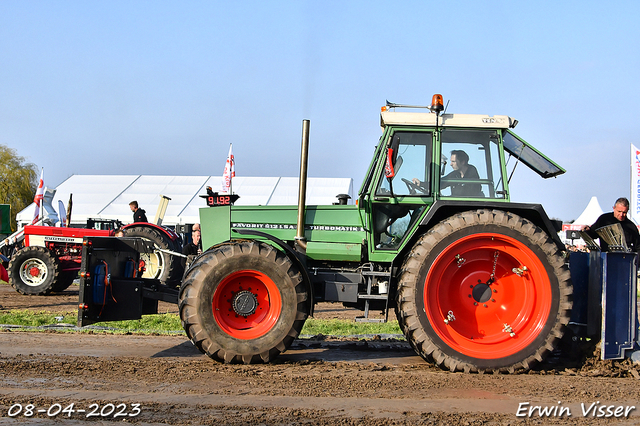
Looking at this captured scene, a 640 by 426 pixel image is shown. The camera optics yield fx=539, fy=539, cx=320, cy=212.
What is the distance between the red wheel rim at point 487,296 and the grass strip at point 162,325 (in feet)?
7.19

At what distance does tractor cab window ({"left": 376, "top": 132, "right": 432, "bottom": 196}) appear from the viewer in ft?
17.6

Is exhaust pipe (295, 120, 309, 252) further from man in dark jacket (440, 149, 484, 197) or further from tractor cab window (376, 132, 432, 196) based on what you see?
man in dark jacket (440, 149, 484, 197)

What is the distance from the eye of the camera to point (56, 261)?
Result: 11773 millimetres

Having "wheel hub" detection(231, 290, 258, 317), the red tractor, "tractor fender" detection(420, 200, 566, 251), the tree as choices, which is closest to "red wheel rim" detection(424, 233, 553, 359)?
"tractor fender" detection(420, 200, 566, 251)

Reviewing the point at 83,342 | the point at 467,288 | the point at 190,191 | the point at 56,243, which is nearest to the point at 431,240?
the point at 467,288

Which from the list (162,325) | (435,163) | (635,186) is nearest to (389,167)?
(435,163)

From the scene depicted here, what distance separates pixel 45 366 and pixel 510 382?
4168 mm

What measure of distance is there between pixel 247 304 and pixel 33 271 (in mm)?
8600

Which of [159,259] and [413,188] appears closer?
[413,188]

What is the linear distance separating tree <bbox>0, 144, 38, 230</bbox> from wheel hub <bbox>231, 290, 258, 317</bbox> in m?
37.4

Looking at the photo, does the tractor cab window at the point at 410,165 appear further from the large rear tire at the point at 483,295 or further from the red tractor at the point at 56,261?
the red tractor at the point at 56,261

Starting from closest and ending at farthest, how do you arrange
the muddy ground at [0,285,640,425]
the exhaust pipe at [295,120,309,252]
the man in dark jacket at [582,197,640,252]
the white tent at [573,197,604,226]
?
the muddy ground at [0,285,640,425] < the exhaust pipe at [295,120,309,252] < the man in dark jacket at [582,197,640,252] < the white tent at [573,197,604,226]

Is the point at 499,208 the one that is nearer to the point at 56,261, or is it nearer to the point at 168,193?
the point at 56,261

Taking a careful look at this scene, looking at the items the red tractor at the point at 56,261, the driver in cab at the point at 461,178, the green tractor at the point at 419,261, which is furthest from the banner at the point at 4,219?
the driver in cab at the point at 461,178
